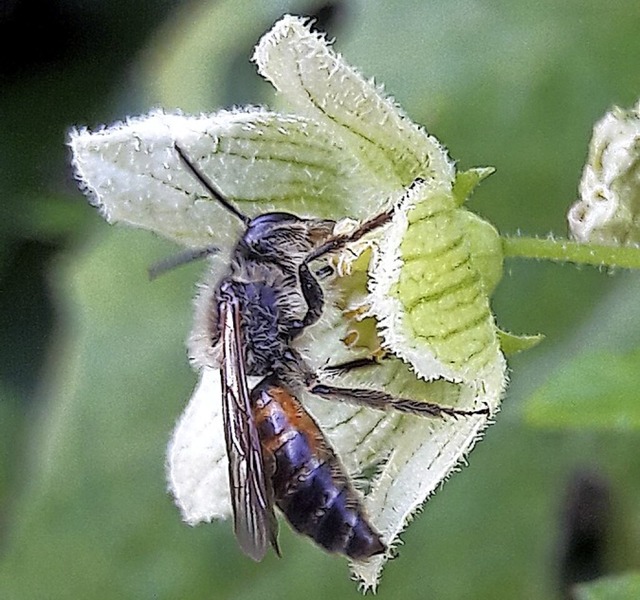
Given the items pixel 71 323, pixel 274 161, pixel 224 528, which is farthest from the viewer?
pixel 71 323

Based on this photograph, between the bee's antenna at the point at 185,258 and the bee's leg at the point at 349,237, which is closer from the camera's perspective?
the bee's leg at the point at 349,237

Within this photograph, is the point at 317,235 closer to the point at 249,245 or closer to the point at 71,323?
the point at 249,245

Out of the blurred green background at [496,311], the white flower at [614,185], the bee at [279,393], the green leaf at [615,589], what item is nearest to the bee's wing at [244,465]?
the bee at [279,393]

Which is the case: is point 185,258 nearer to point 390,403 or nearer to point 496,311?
point 390,403

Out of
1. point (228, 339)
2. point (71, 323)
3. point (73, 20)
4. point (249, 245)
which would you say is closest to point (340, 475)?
point (228, 339)

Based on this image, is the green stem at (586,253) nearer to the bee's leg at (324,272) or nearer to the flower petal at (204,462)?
the bee's leg at (324,272)

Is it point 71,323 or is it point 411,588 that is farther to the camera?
point 71,323
